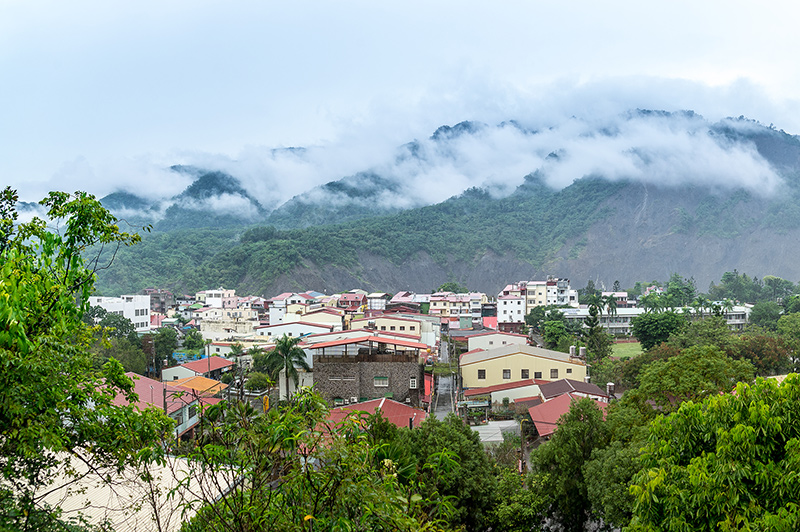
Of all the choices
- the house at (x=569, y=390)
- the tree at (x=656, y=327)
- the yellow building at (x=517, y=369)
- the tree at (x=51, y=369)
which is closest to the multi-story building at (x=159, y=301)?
the yellow building at (x=517, y=369)

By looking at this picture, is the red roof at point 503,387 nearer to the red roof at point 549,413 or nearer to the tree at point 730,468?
the red roof at point 549,413

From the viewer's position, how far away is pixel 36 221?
416cm

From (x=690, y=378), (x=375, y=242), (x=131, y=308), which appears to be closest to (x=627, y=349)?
(x=690, y=378)

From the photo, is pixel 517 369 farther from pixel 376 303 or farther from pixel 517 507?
pixel 376 303

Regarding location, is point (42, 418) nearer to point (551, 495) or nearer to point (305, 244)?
point (551, 495)

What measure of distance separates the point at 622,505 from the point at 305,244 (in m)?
90.2

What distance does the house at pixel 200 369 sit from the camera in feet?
93.1

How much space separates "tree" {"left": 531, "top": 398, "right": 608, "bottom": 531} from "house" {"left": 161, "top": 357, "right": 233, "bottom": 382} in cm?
2030

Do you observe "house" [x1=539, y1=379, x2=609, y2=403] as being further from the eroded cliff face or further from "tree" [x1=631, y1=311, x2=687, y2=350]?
the eroded cliff face

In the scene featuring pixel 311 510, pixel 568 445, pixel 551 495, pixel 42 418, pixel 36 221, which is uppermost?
pixel 36 221

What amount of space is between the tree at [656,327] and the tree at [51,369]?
35.7m

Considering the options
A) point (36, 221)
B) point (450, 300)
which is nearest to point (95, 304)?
point (450, 300)

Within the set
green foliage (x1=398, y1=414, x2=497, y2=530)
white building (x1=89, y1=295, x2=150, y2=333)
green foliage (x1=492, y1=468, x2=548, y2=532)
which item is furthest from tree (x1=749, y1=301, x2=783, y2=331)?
white building (x1=89, y1=295, x2=150, y2=333)

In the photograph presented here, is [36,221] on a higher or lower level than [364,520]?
higher
